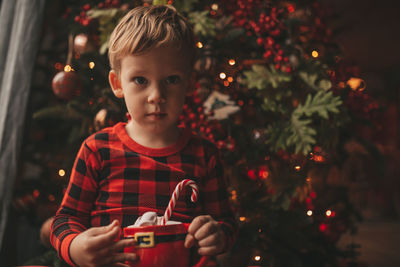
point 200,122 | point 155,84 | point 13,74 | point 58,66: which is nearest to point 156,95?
point 155,84

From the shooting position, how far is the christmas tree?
1077 millimetres

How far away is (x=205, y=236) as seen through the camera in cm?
59

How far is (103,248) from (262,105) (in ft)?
2.43

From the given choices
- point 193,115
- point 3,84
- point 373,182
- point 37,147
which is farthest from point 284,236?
point 373,182

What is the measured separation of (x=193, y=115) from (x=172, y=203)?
0.57 metres

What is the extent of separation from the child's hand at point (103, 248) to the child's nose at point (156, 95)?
0.24 metres

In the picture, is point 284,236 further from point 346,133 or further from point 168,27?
point 168,27

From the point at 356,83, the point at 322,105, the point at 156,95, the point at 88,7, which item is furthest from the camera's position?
the point at 356,83

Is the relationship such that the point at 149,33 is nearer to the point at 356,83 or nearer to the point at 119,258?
the point at 119,258

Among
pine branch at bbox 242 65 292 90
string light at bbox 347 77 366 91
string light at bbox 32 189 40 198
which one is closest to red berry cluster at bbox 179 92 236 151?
pine branch at bbox 242 65 292 90

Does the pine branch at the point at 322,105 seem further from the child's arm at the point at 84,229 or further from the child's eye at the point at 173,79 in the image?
the child's arm at the point at 84,229

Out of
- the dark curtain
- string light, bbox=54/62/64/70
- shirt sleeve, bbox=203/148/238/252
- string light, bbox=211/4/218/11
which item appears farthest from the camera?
string light, bbox=54/62/64/70

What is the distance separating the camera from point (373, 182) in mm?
3863

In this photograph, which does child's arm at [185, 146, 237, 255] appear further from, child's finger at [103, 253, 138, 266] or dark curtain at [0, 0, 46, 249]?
dark curtain at [0, 0, 46, 249]
